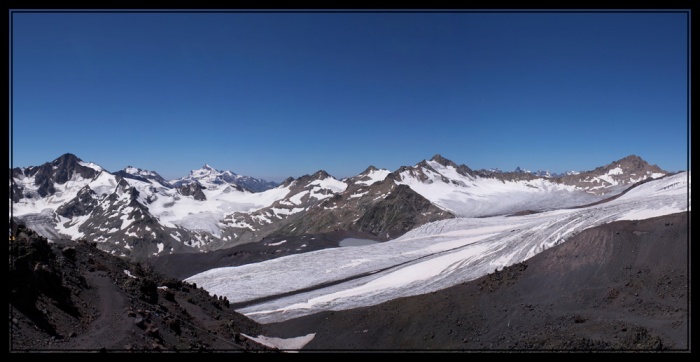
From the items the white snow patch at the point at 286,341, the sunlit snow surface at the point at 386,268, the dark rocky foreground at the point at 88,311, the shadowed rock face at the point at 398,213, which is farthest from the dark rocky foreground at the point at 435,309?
the shadowed rock face at the point at 398,213

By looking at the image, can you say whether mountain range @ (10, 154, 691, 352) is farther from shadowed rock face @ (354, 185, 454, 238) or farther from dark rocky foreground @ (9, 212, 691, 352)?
shadowed rock face @ (354, 185, 454, 238)

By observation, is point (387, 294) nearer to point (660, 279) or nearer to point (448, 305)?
point (448, 305)

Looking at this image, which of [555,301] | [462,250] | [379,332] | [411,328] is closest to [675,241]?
[555,301]

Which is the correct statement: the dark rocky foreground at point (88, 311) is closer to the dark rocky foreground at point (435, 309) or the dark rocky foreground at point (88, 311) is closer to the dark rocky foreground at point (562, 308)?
the dark rocky foreground at point (435, 309)

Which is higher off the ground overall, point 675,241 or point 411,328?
point 675,241

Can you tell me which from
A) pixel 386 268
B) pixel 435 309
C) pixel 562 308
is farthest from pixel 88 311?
pixel 386 268

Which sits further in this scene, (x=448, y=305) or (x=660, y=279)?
(x=448, y=305)
